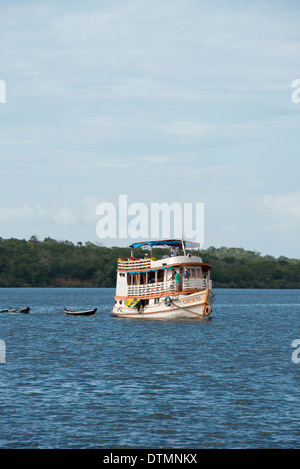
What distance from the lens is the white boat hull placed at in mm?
74000

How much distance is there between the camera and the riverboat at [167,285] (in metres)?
73.8

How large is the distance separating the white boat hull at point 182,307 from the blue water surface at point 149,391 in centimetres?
617

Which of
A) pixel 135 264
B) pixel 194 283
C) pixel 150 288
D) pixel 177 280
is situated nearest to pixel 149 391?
pixel 177 280

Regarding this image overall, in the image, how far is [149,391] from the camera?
124 ft

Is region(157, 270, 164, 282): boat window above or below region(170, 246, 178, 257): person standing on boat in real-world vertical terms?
below

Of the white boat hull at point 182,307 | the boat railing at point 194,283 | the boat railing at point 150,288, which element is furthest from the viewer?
the boat railing at point 150,288

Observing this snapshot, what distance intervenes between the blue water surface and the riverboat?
6.45 m
